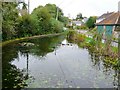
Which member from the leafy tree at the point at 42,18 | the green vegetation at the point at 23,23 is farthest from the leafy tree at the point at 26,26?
the leafy tree at the point at 42,18

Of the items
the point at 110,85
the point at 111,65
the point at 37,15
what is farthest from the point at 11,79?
the point at 37,15

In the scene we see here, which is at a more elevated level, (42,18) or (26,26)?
(42,18)

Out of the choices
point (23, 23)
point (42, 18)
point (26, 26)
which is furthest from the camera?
point (42, 18)

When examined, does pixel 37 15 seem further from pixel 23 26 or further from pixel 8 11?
pixel 8 11

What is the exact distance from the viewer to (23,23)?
4044 cm

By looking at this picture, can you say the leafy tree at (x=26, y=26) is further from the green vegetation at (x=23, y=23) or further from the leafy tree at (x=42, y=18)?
the leafy tree at (x=42, y=18)

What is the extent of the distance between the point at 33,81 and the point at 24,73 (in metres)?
1.83

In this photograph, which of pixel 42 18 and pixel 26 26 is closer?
pixel 26 26

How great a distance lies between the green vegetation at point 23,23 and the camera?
27.0 m

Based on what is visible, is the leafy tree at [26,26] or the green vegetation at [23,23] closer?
the green vegetation at [23,23]

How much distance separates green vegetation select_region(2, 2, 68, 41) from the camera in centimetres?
2705

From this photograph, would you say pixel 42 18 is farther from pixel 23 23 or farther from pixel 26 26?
pixel 23 23

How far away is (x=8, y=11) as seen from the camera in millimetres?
27328

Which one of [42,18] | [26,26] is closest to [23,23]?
[26,26]
